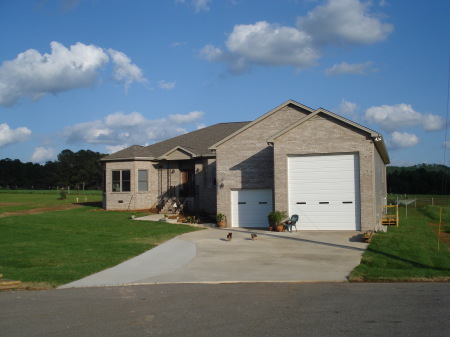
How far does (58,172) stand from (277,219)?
111 metres

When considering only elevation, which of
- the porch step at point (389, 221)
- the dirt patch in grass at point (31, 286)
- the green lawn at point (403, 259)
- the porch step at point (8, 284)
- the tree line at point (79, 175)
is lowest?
the dirt patch in grass at point (31, 286)

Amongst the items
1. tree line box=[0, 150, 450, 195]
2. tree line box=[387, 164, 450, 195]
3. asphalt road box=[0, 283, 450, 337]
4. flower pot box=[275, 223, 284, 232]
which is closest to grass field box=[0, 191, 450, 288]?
asphalt road box=[0, 283, 450, 337]

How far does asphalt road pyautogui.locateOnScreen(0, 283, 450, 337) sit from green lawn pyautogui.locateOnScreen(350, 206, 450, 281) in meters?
0.83

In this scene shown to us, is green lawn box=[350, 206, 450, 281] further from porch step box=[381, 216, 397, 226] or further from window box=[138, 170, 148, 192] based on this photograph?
window box=[138, 170, 148, 192]

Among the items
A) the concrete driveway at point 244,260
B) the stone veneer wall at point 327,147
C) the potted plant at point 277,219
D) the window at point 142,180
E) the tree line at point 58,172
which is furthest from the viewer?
the tree line at point 58,172

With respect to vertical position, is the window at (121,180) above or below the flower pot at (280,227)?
above

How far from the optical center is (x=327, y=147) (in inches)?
861

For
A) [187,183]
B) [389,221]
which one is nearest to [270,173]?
[389,221]

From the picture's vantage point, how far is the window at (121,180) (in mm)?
33125

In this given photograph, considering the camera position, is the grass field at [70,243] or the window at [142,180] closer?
the grass field at [70,243]

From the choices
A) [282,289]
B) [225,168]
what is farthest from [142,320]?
[225,168]

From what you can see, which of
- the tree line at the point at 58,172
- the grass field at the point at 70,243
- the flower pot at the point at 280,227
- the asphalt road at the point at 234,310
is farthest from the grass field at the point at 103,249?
the tree line at the point at 58,172

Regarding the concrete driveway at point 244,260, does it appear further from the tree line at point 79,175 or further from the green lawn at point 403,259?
the tree line at point 79,175

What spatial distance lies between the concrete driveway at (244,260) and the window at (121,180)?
12.8m
